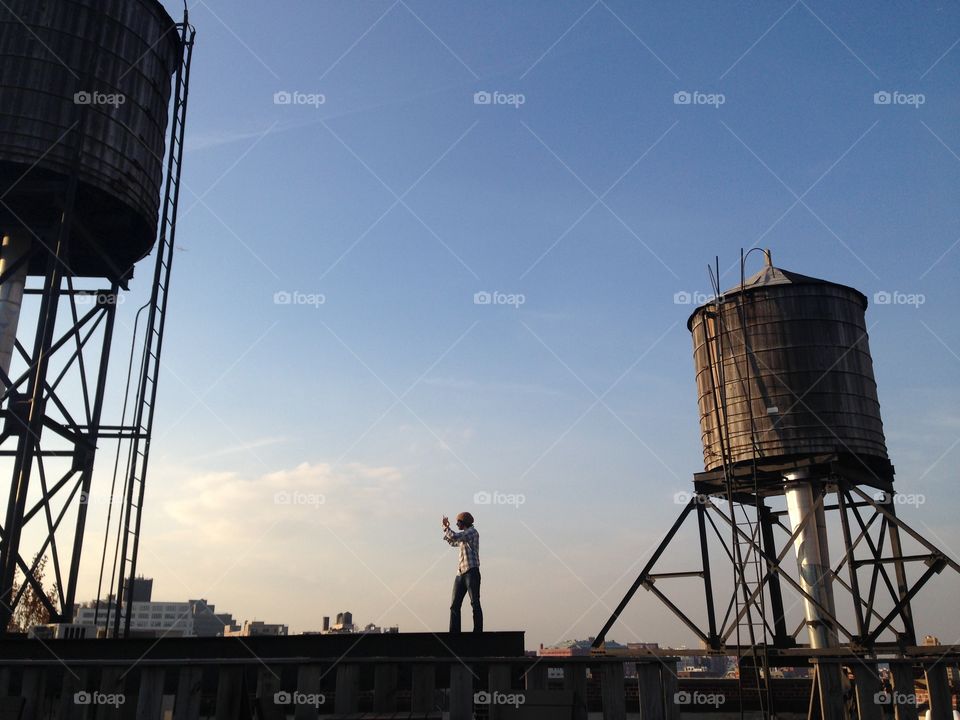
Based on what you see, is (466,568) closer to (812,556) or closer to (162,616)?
(812,556)

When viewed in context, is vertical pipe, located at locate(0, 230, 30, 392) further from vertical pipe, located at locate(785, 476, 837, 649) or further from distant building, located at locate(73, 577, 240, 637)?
distant building, located at locate(73, 577, 240, 637)

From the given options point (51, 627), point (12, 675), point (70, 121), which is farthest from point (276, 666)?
point (70, 121)

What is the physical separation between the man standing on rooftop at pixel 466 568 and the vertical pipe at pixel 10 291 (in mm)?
10085

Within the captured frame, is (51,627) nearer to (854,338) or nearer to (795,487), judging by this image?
(795,487)

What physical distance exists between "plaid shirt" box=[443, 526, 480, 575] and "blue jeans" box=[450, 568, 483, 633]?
106 millimetres

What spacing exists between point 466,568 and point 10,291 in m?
11.7

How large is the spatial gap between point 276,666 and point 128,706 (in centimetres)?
187

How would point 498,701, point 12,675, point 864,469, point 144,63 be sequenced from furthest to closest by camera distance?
1. point 864,469
2. point 144,63
3. point 12,675
4. point 498,701

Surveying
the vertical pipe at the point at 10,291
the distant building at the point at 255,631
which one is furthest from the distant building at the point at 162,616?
Result: the vertical pipe at the point at 10,291

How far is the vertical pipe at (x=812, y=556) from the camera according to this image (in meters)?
17.6

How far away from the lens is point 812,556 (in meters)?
18.3

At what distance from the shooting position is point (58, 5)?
16.3m

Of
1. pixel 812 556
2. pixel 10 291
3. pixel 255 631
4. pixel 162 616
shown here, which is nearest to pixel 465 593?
pixel 812 556

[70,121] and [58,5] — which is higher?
[58,5]
